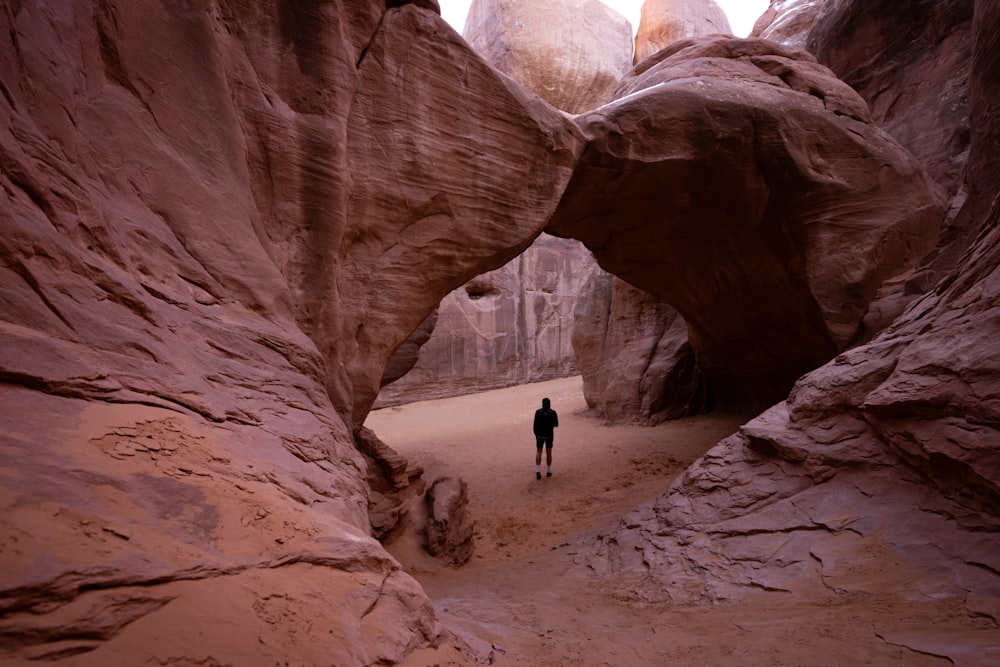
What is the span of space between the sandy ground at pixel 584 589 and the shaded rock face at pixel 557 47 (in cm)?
1615

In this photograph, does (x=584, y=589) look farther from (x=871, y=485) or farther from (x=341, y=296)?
(x=341, y=296)

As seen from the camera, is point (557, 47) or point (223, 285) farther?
point (557, 47)

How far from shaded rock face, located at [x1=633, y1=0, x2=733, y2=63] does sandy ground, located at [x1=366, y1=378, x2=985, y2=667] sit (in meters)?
22.1

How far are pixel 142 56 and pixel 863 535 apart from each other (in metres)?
5.81

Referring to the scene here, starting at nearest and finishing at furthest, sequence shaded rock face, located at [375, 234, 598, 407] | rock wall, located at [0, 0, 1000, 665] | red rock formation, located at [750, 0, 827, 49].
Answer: rock wall, located at [0, 0, 1000, 665] < red rock formation, located at [750, 0, 827, 49] < shaded rock face, located at [375, 234, 598, 407]

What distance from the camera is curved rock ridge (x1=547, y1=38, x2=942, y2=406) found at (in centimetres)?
720

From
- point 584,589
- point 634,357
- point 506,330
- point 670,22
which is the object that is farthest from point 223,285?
point 670,22

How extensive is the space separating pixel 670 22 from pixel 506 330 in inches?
734

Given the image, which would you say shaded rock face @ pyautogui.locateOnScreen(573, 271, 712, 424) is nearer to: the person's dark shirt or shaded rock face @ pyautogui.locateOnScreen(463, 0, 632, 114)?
the person's dark shirt

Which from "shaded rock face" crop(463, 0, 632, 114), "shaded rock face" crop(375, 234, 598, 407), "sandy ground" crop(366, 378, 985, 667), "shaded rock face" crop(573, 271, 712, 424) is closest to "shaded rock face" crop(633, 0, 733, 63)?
"shaded rock face" crop(463, 0, 632, 114)

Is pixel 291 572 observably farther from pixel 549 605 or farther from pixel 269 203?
pixel 269 203

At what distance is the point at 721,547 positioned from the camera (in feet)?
15.1

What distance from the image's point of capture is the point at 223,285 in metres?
3.53

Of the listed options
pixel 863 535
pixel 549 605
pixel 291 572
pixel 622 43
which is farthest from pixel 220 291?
pixel 622 43
